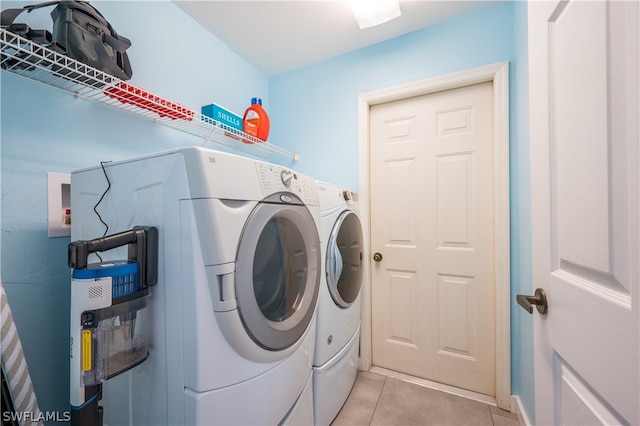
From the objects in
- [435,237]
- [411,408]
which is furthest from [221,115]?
[411,408]

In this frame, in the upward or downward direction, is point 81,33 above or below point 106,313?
above

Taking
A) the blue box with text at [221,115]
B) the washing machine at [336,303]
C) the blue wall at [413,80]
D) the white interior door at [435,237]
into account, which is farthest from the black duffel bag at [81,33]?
the white interior door at [435,237]

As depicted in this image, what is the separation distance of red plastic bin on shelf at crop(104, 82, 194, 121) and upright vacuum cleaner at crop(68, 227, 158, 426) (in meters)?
0.71

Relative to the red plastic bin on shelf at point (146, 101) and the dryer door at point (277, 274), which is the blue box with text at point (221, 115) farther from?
the dryer door at point (277, 274)

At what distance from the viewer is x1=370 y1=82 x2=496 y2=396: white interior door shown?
1.68 m

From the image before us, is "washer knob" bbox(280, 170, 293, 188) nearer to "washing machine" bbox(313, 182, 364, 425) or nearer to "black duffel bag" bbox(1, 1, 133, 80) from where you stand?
"washing machine" bbox(313, 182, 364, 425)

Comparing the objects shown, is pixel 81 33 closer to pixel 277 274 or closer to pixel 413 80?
pixel 277 274

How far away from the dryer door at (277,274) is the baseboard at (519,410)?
1319 mm

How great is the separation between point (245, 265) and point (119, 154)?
1054 millimetres

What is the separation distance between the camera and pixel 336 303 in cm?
140

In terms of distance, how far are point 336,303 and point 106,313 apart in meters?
1.00

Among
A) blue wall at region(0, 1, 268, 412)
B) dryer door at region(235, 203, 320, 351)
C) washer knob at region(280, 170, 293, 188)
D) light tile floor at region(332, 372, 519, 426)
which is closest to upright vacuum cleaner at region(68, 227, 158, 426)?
dryer door at region(235, 203, 320, 351)

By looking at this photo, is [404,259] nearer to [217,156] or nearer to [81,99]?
[217,156]

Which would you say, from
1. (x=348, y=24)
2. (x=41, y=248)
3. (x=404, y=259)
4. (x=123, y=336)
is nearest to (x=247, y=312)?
(x=123, y=336)
